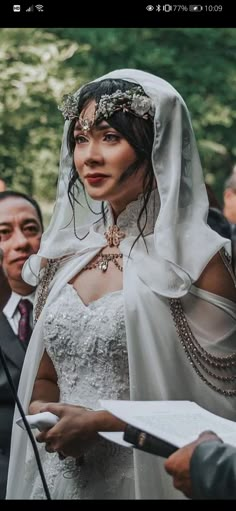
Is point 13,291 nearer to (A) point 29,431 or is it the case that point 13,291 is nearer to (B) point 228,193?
(A) point 29,431

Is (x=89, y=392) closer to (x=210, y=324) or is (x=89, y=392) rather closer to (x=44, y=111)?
Result: (x=210, y=324)

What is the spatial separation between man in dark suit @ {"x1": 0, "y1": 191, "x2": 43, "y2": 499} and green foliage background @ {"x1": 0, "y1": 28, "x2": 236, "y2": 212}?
1.09 m

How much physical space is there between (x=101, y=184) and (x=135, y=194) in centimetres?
8

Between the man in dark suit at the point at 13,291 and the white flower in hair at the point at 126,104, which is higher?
the white flower in hair at the point at 126,104

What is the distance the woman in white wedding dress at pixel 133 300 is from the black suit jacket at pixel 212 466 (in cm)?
41

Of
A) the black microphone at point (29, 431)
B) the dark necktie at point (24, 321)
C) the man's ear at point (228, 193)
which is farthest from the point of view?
the man's ear at point (228, 193)

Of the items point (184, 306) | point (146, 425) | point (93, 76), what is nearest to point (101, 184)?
point (184, 306)

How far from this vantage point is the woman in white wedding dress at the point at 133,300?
278cm

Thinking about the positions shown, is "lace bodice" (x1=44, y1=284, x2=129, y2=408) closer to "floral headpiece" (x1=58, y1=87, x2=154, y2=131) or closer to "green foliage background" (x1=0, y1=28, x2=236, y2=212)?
"floral headpiece" (x1=58, y1=87, x2=154, y2=131)

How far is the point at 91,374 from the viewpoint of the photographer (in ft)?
9.20

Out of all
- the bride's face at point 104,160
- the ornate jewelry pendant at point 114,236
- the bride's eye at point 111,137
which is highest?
the bride's eye at point 111,137

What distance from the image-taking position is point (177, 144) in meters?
2.82

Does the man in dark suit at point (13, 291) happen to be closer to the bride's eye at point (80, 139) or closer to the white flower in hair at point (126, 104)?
the bride's eye at point (80, 139)
